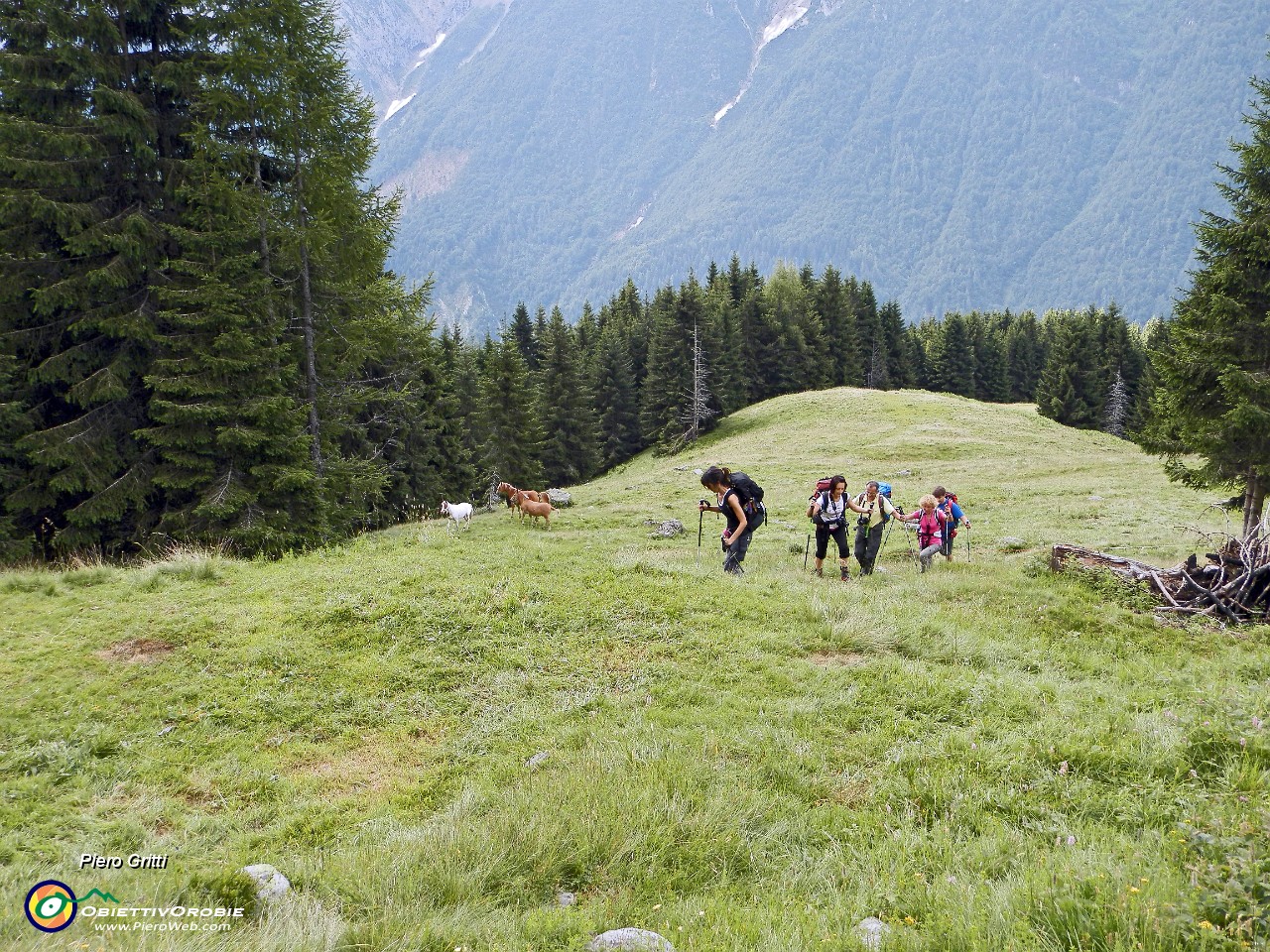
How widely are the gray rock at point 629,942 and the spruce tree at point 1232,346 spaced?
18.3 metres

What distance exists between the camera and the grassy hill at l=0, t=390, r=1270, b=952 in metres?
3.53

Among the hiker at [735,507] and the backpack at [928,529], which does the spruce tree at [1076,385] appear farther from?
the hiker at [735,507]

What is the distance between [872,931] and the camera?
11.1 ft

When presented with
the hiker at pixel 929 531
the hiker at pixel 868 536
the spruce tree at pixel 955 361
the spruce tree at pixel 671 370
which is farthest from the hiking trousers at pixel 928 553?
the spruce tree at pixel 955 361

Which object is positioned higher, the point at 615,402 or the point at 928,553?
the point at 615,402

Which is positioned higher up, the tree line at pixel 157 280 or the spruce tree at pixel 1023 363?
the spruce tree at pixel 1023 363

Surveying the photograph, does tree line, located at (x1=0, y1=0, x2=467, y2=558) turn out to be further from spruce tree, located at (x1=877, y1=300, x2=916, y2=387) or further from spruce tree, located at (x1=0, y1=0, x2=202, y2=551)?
spruce tree, located at (x1=877, y1=300, x2=916, y2=387)

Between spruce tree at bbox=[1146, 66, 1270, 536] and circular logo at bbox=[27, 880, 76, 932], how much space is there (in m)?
20.7

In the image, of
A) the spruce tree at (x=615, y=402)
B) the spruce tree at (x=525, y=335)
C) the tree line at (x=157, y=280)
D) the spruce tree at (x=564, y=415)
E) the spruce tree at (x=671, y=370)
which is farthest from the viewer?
the spruce tree at (x=525, y=335)

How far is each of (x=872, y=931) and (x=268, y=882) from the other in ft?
11.7

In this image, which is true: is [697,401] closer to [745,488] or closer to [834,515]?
[834,515]

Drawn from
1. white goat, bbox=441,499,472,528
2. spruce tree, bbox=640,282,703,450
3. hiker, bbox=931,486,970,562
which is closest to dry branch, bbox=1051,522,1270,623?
hiker, bbox=931,486,970,562

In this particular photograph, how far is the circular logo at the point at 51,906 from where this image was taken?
3270 millimetres

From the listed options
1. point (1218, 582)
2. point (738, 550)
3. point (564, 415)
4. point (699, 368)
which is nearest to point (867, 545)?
point (738, 550)
